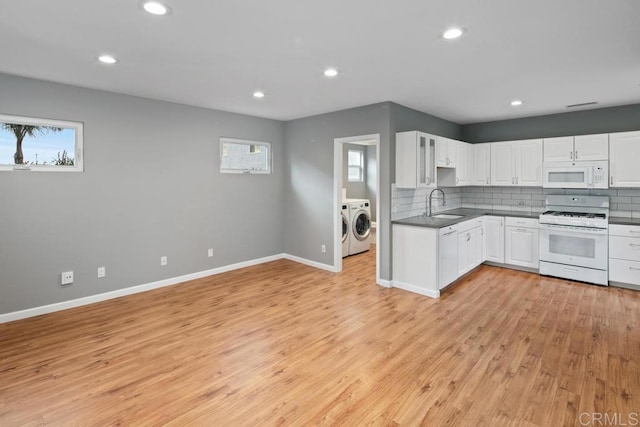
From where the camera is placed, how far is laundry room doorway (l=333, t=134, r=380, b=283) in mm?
5156

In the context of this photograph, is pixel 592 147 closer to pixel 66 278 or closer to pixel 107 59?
pixel 107 59

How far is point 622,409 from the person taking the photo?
6.95 feet

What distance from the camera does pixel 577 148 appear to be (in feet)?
16.0

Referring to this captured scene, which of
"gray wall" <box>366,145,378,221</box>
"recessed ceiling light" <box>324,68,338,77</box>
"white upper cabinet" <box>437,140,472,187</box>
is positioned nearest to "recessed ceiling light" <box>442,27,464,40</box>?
"recessed ceiling light" <box>324,68,338,77</box>

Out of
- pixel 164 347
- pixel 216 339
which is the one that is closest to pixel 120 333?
pixel 164 347

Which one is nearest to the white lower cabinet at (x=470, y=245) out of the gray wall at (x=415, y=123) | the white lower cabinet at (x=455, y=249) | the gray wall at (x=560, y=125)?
the white lower cabinet at (x=455, y=249)

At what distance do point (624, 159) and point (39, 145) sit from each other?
7.28 metres

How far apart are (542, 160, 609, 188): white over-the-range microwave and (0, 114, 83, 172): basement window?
21.1 ft

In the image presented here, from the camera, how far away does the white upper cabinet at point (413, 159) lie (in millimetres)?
4359

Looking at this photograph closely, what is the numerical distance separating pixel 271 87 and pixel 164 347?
288 cm

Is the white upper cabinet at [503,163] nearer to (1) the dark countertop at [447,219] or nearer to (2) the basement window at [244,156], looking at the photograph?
(1) the dark countertop at [447,219]

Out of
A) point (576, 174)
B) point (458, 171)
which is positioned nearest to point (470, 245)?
point (458, 171)

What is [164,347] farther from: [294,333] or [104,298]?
[104,298]

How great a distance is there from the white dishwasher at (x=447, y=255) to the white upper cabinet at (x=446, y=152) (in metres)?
1.03
